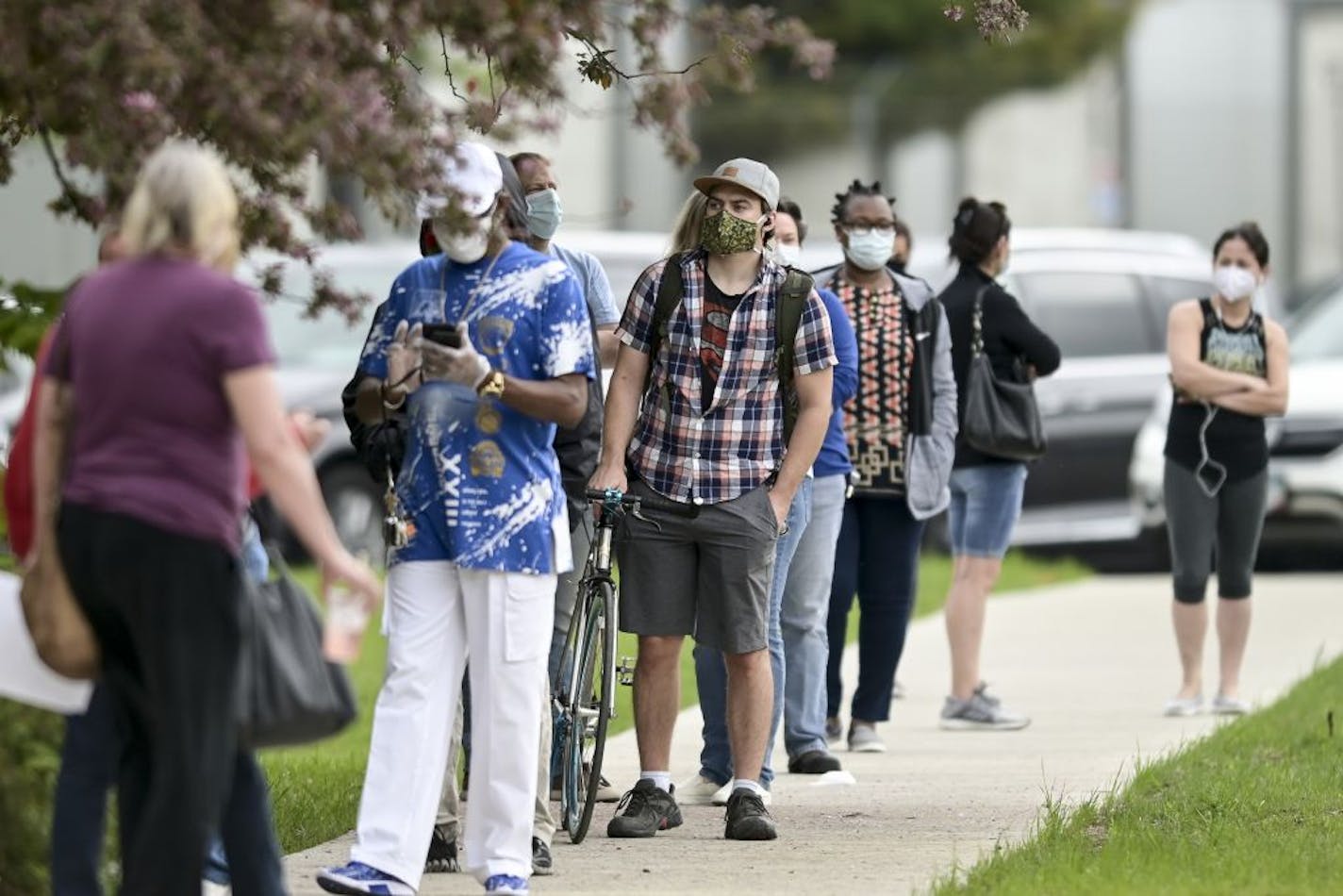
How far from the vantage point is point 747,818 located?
8266mm

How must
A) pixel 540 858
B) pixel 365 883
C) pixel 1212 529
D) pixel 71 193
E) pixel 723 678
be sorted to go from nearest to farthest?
pixel 365 883 < pixel 71 193 < pixel 540 858 < pixel 723 678 < pixel 1212 529

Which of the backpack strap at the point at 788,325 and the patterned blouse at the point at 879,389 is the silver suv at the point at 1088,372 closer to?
the patterned blouse at the point at 879,389

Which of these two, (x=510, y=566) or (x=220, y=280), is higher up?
(x=220, y=280)

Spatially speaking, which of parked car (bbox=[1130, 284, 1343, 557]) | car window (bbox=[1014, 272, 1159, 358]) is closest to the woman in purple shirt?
parked car (bbox=[1130, 284, 1343, 557])

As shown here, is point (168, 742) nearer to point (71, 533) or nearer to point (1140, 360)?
point (71, 533)

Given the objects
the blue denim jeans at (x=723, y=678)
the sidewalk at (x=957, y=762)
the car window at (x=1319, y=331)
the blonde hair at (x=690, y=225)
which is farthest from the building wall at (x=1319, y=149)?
the blonde hair at (x=690, y=225)

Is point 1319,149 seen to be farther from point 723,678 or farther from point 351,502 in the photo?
point 723,678

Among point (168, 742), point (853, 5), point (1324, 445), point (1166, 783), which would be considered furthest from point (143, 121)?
point (853, 5)

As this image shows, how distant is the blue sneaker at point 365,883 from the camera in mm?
6863

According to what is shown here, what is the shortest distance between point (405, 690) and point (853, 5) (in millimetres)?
37729

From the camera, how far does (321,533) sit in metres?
5.69

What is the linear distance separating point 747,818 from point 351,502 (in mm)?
11205

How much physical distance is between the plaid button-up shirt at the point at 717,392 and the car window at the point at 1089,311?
10.5m

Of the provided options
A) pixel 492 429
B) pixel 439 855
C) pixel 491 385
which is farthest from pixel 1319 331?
pixel 491 385
